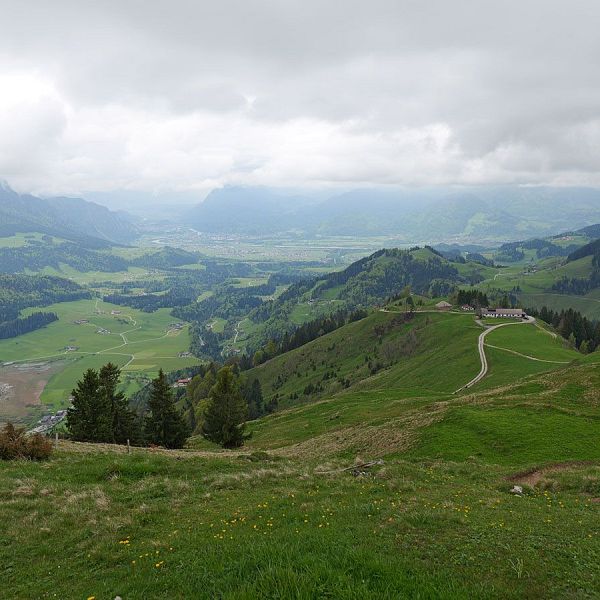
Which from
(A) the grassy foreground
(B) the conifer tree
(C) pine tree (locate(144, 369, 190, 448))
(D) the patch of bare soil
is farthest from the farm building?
(A) the grassy foreground

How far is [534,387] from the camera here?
58.4 metres

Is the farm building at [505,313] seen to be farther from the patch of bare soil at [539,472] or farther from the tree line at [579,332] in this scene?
the patch of bare soil at [539,472]

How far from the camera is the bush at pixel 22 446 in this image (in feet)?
102

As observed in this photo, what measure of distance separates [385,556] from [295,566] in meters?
2.98

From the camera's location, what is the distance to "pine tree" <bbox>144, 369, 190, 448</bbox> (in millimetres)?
59312

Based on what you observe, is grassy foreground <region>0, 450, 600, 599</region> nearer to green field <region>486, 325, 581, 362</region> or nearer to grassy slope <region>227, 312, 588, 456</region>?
grassy slope <region>227, 312, 588, 456</region>

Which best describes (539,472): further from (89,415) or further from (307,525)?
(89,415)

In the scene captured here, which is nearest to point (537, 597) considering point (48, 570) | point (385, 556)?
point (385, 556)

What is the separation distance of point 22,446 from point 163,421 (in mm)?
28800

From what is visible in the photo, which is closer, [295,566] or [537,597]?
[537,597]

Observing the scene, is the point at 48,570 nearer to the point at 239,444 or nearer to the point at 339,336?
the point at 239,444

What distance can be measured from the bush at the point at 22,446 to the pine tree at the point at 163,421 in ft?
84.6

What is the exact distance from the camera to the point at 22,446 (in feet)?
104

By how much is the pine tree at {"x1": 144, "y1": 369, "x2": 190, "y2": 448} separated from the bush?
84.6 feet
